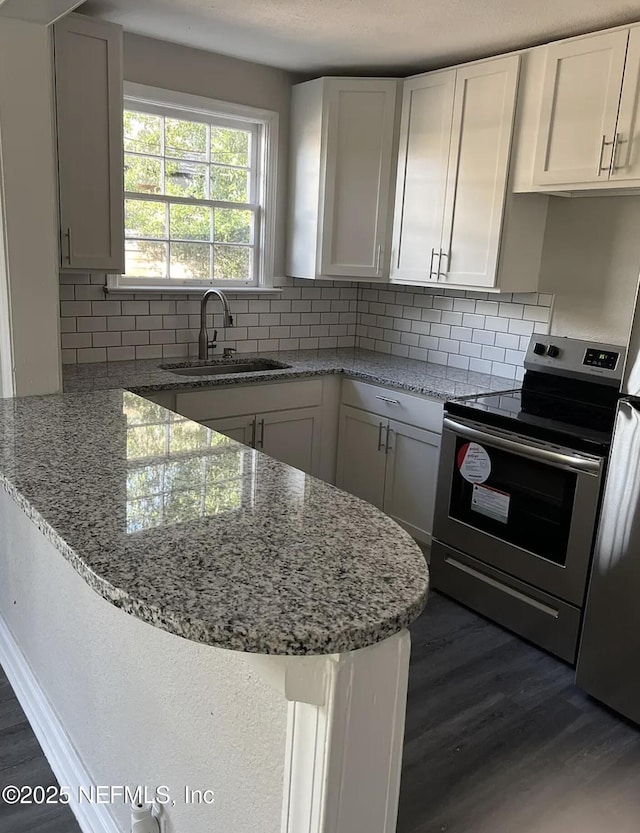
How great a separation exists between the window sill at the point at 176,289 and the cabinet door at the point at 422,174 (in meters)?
0.76

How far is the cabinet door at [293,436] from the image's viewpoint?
10.7 feet

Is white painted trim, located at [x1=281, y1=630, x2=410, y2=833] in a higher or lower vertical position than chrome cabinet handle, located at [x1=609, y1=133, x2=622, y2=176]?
lower

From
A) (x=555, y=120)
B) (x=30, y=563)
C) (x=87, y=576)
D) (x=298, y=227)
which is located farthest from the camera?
(x=298, y=227)

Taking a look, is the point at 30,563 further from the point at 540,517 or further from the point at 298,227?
the point at 298,227

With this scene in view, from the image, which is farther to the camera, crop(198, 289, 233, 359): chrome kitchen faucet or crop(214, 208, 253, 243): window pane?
crop(214, 208, 253, 243): window pane

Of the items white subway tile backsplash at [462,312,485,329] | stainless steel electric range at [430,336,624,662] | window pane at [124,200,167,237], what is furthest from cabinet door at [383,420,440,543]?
window pane at [124,200,167,237]

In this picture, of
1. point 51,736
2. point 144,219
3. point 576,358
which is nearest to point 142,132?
point 144,219

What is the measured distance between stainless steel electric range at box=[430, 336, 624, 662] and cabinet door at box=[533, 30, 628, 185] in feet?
2.47

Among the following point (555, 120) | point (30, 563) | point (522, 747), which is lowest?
point (522, 747)

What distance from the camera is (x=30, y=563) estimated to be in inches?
77.7

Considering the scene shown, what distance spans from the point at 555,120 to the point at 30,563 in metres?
2.56

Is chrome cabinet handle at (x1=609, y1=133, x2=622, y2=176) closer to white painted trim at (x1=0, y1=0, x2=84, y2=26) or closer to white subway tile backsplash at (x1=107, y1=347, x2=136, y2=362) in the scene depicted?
white painted trim at (x1=0, y1=0, x2=84, y2=26)

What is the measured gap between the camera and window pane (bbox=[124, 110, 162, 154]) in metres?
3.17

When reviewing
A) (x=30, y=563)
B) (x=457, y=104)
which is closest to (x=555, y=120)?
(x=457, y=104)
